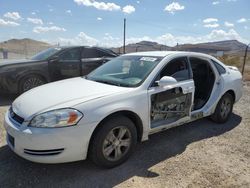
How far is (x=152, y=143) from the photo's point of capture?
12.5 feet

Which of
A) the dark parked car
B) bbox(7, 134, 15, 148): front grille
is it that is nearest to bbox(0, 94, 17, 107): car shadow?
the dark parked car

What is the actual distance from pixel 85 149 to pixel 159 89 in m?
1.37

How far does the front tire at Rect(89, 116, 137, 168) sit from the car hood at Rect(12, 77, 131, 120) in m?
0.40

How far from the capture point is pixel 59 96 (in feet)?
9.88

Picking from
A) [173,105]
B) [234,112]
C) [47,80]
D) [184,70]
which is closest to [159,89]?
[173,105]

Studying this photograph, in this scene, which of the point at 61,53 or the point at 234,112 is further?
the point at 61,53

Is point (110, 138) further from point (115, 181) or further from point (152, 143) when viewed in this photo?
point (152, 143)

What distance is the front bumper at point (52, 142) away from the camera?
2553 mm

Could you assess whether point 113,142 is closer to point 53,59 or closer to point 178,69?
point 178,69

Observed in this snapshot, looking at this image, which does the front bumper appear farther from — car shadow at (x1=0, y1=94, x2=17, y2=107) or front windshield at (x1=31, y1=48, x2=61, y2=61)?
front windshield at (x1=31, y1=48, x2=61, y2=61)

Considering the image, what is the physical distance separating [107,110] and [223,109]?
9.75 feet

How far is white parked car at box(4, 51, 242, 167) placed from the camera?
2.62m

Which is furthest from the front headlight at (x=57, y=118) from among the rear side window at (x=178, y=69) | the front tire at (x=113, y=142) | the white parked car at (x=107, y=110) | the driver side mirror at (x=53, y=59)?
the driver side mirror at (x=53, y=59)

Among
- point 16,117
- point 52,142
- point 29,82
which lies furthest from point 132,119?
point 29,82
